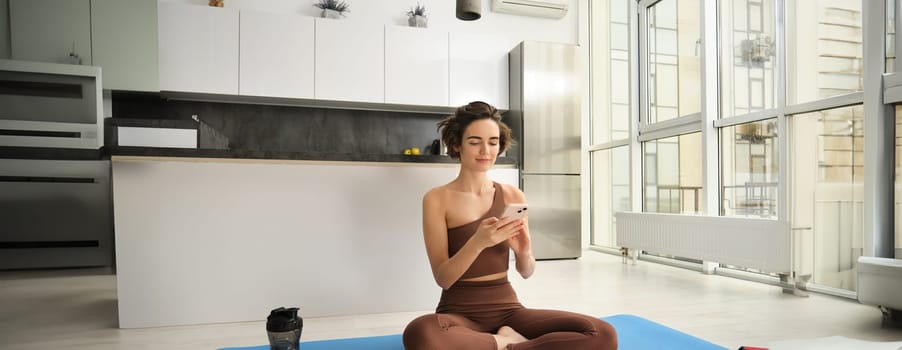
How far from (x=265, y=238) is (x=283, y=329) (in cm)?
109

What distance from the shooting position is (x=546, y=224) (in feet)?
17.4

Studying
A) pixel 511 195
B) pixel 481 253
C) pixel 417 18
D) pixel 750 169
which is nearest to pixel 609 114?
pixel 750 169

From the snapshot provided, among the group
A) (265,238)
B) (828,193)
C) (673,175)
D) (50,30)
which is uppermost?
(50,30)

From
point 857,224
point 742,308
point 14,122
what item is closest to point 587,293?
point 742,308

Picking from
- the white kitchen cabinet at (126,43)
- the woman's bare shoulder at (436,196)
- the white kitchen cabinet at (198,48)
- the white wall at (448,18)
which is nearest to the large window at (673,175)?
the white wall at (448,18)

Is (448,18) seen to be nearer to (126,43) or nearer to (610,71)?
(610,71)

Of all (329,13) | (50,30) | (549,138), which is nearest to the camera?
(50,30)

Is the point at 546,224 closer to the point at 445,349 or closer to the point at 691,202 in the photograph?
the point at 691,202

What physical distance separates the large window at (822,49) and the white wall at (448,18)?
2637mm

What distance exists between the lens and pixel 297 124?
5230mm

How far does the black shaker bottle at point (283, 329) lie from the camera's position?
1.65 m

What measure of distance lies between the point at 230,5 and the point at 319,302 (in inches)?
145

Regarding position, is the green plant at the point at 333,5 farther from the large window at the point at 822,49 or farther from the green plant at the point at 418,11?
the large window at the point at 822,49

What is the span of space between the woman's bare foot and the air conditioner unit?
15.3 feet
